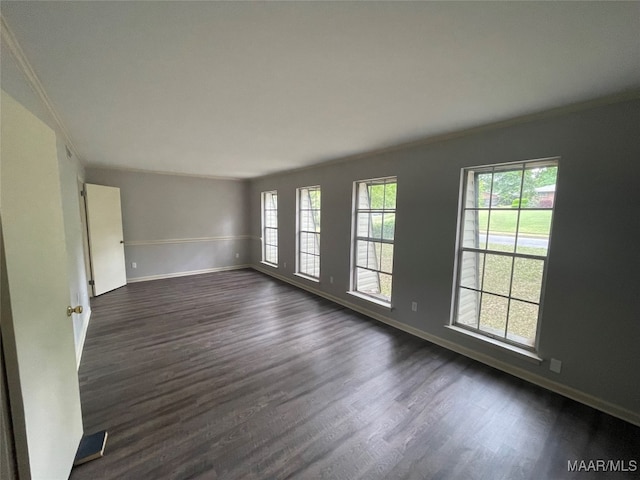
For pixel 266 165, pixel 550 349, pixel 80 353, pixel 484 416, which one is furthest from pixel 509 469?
pixel 266 165

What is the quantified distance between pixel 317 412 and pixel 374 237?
2.49 meters

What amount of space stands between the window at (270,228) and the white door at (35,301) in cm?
473

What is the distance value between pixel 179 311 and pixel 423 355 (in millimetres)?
3502

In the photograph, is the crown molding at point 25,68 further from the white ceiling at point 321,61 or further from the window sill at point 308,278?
the window sill at point 308,278

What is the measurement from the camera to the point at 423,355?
2.79 m

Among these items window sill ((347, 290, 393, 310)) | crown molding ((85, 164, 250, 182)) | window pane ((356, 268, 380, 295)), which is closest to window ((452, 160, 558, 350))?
window sill ((347, 290, 393, 310))

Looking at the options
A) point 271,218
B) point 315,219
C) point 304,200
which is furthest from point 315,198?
point 271,218

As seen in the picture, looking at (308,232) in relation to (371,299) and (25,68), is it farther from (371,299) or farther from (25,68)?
(25,68)

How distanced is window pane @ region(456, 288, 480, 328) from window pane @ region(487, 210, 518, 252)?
1.88 ft

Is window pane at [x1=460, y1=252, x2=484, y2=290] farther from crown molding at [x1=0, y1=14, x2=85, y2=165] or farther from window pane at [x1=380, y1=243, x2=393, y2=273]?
crown molding at [x1=0, y1=14, x2=85, y2=165]

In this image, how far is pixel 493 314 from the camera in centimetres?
270

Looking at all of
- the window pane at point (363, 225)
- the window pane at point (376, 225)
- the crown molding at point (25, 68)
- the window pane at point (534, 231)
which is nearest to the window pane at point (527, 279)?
the window pane at point (534, 231)

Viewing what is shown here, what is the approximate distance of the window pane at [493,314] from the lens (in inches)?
104

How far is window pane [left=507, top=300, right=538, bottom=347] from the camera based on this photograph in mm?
2428
